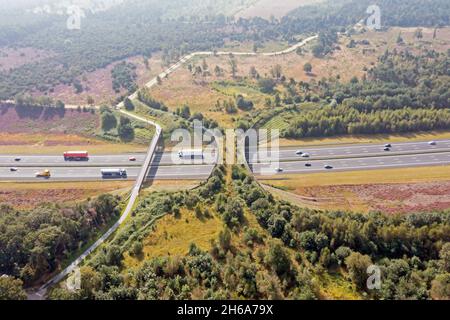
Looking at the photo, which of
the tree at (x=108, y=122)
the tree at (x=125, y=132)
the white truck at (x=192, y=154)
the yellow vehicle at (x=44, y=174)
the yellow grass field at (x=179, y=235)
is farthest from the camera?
the tree at (x=108, y=122)

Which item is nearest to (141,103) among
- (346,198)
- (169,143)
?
(169,143)

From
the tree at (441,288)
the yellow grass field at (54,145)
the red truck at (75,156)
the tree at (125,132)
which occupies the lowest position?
the tree at (441,288)

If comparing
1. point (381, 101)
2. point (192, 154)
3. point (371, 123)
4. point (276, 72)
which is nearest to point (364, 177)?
point (371, 123)

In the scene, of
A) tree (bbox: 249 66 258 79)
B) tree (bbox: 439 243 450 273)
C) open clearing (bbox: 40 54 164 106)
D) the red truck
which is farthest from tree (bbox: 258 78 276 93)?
tree (bbox: 439 243 450 273)

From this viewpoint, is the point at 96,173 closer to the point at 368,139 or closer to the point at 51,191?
the point at 51,191

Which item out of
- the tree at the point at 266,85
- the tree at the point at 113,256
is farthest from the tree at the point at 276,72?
the tree at the point at 113,256

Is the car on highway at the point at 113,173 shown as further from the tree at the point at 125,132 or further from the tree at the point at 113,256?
the tree at the point at 113,256
